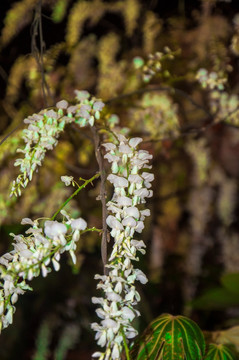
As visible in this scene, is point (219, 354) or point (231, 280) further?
point (231, 280)

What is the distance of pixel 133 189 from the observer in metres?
0.75

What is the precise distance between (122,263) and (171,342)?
0.30 meters

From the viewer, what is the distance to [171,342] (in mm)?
884

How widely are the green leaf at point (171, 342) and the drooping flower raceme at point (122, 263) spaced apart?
7.4 inches

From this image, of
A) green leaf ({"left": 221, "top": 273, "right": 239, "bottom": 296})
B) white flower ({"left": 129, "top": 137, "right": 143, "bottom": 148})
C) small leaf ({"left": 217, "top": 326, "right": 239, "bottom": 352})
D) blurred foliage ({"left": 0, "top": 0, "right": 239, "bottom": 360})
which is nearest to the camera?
white flower ({"left": 129, "top": 137, "right": 143, "bottom": 148})

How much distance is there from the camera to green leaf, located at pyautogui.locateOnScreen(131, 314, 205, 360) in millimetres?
860

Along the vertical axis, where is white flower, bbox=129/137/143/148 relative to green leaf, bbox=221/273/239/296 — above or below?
above

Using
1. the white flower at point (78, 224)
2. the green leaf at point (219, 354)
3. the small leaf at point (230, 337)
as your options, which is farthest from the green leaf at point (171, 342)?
the white flower at point (78, 224)

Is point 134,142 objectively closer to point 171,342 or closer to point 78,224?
point 78,224

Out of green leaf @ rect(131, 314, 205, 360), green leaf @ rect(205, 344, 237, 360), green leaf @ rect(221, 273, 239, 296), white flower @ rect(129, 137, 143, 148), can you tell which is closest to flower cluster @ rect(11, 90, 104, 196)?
white flower @ rect(129, 137, 143, 148)

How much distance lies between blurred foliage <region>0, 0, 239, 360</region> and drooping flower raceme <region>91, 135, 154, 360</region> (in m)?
0.81

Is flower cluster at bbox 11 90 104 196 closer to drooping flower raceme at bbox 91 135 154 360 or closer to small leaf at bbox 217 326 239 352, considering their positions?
drooping flower raceme at bbox 91 135 154 360

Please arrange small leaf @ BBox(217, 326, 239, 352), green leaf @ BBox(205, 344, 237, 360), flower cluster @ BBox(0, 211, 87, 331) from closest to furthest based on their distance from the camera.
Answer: flower cluster @ BBox(0, 211, 87, 331) < green leaf @ BBox(205, 344, 237, 360) < small leaf @ BBox(217, 326, 239, 352)

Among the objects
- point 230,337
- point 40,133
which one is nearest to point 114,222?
point 40,133
